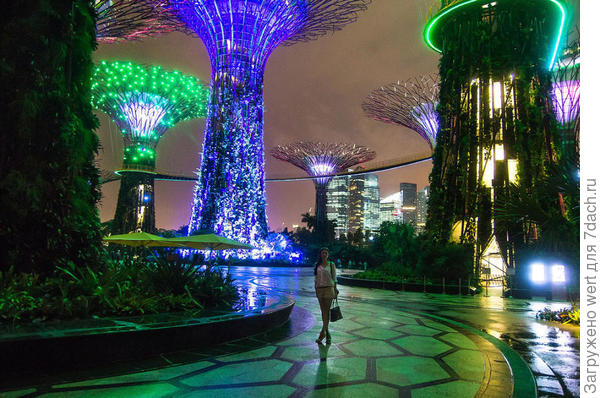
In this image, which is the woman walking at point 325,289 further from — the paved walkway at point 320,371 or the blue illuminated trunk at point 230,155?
the blue illuminated trunk at point 230,155

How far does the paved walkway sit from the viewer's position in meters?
3.75

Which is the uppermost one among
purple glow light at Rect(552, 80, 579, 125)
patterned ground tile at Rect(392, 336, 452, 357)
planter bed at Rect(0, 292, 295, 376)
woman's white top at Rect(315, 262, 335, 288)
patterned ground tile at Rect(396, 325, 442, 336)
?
purple glow light at Rect(552, 80, 579, 125)

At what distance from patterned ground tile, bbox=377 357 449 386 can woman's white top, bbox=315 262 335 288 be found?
1.27 meters

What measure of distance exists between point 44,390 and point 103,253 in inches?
146

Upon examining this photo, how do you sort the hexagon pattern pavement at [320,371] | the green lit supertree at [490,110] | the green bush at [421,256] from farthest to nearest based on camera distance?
the green lit supertree at [490,110], the green bush at [421,256], the hexagon pattern pavement at [320,371]

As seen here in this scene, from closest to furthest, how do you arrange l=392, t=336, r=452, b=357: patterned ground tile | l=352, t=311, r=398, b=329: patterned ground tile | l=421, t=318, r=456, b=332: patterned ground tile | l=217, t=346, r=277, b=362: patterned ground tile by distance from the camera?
l=217, t=346, r=277, b=362: patterned ground tile → l=392, t=336, r=452, b=357: patterned ground tile → l=421, t=318, r=456, b=332: patterned ground tile → l=352, t=311, r=398, b=329: patterned ground tile

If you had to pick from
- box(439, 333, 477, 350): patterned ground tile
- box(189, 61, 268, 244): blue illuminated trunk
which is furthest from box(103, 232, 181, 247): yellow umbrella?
box(189, 61, 268, 244): blue illuminated trunk

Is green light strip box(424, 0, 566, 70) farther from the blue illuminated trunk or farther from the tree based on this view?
the tree

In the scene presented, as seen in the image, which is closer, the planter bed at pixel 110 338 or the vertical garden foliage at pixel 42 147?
the planter bed at pixel 110 338

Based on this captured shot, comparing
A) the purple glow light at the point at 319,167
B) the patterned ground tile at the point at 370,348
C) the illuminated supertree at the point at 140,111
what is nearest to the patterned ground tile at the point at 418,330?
the patterned ground tile at the point at 370,348

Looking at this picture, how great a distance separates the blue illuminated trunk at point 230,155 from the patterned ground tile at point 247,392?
22140mm

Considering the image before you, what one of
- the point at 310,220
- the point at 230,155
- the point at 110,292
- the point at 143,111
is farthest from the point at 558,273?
the point at 310,220

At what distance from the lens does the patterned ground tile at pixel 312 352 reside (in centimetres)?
502

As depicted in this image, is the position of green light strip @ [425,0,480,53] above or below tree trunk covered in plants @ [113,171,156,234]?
above
